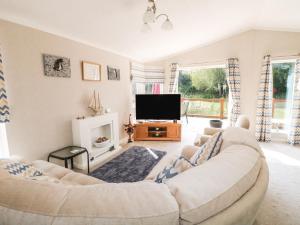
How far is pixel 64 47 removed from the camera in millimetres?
2629

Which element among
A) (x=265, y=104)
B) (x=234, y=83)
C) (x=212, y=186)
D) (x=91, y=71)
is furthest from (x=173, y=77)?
(x=212, y=186)

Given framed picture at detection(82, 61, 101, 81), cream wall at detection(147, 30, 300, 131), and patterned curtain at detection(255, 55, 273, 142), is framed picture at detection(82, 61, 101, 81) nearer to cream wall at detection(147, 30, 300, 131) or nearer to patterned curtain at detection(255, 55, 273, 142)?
cream wall at detection(147, 30, 300, 131)

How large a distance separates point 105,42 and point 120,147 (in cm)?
223

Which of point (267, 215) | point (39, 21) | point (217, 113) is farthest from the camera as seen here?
point (217, 113)

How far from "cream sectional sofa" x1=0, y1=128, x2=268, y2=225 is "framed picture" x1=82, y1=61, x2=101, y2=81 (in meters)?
2.54

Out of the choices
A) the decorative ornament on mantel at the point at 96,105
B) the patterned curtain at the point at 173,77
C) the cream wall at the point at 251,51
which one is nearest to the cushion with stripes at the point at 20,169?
the decorative ornament on mantel at the point at 96,105

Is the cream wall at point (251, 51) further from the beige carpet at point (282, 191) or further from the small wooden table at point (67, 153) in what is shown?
the small wooden table at point (67, 153)

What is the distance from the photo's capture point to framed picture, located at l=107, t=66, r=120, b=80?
363 centimetres

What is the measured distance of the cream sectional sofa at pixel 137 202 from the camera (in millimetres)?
567

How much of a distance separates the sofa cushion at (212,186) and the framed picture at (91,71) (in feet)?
8.98

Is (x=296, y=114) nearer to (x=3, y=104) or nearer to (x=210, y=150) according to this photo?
→ (x=210, y=150)

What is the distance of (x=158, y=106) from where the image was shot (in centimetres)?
421

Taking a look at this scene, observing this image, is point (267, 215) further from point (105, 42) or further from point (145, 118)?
point (105, 42)

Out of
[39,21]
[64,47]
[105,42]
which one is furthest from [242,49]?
[39,21]
